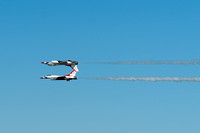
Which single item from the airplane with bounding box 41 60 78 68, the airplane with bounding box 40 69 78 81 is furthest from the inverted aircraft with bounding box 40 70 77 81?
the airplane with bounding box 41 60 78 68

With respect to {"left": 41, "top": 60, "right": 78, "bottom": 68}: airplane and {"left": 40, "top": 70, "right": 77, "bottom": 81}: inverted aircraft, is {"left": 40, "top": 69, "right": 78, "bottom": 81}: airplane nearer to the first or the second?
{"left": 40, "top": 70, "right": 77, "bottom": 81}: inverted aircraft

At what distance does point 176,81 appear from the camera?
3725 inches

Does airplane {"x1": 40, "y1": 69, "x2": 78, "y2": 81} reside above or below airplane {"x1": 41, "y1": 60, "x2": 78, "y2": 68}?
below

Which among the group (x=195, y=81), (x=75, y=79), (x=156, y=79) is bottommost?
(x=195, y=81)

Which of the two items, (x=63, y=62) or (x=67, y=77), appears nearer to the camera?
(x=63, y=62)

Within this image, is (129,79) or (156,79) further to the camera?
(129,79)

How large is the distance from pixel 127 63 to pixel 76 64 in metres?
34.2

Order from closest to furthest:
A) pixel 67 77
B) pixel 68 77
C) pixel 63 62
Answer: pixel 63 62 < pixel 68 77 < pixel 67 77

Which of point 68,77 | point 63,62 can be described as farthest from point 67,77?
point 63,62

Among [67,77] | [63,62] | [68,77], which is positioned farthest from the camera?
[67,77]

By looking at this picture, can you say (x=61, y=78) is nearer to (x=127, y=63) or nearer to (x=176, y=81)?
(x=127, y=63)

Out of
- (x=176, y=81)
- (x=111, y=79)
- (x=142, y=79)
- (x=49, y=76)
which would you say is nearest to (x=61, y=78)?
(x=49, y=76)

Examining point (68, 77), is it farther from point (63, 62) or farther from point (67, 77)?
point (63, 62)

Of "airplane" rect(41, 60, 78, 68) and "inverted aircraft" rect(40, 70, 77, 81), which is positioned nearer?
"airplane" rect(41, 60, 78, 68)
